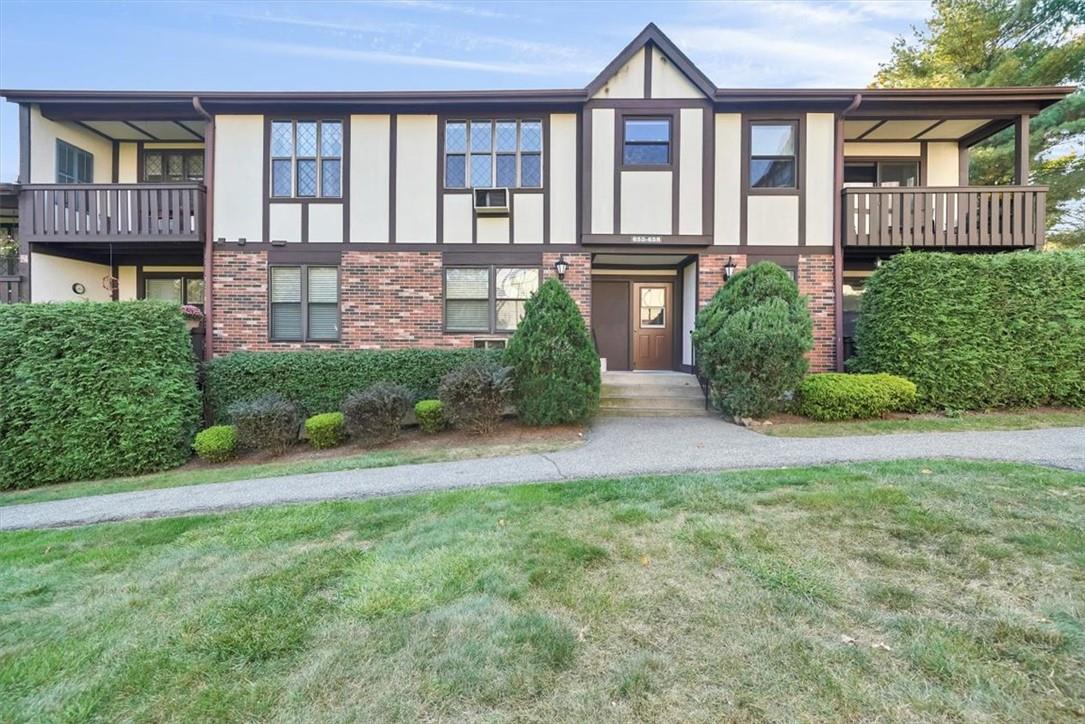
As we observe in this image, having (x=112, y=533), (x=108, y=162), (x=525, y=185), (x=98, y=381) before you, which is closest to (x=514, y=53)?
(x=525, y=185)

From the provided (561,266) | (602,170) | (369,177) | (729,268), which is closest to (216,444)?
(369,177)

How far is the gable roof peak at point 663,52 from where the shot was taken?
9938 millimetres

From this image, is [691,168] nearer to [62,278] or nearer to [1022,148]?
[1022,148]

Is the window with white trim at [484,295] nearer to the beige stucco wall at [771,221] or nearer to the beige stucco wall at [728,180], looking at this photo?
the beige stucco wall at [728,180]

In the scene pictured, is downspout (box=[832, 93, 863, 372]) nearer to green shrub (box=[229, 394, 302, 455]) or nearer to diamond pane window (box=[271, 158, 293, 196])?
green shrub (box=[229, 394, 302, 455])

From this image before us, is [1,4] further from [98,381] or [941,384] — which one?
[941,384]

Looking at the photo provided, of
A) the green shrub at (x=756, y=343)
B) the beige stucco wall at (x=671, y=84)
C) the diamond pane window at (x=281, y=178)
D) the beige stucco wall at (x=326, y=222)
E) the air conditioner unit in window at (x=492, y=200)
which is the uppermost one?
the beige stucco wall at (x=671, y=84)

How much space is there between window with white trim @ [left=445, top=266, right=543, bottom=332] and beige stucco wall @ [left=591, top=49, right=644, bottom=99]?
3970 mm

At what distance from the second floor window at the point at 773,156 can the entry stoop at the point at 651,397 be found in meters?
4.48

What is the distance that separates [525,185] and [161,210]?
25.0 feet

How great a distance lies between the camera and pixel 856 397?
26.5 feet

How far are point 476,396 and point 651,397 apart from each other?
3.64m

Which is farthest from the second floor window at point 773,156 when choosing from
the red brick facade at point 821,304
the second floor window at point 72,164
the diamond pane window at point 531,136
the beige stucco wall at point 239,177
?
the second floor window at point 72,164

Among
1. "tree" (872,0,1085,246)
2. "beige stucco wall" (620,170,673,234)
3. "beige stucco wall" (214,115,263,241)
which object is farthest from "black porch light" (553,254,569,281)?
"tree" (872,0,1085,246)
